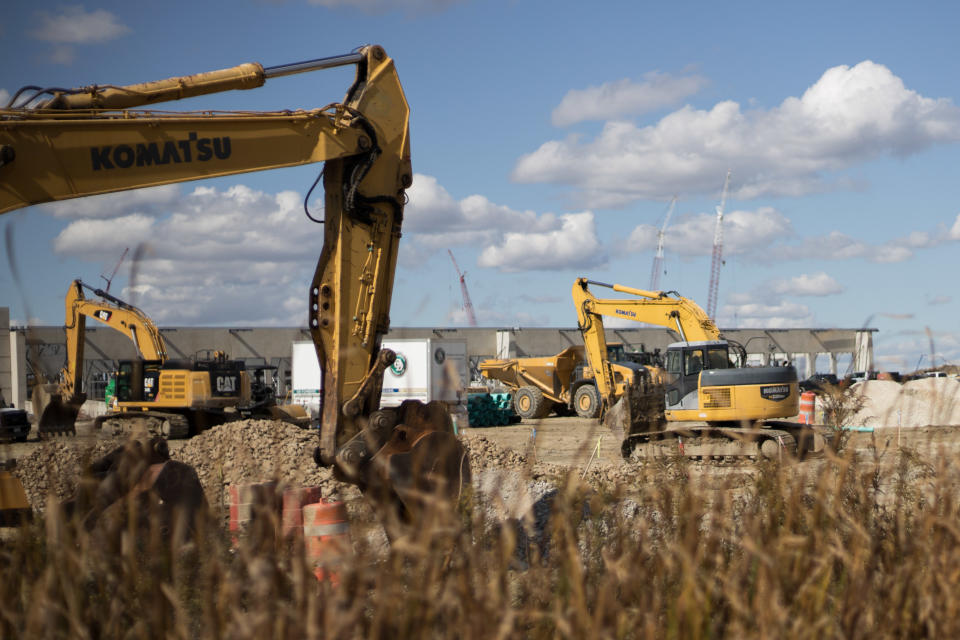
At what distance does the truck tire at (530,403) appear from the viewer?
3438cm

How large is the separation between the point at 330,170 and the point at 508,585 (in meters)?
6.33

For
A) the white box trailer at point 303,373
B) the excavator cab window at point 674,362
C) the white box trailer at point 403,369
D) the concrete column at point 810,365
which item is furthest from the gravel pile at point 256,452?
the concrete column at point 810,365

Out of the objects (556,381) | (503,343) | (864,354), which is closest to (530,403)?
(556,381)

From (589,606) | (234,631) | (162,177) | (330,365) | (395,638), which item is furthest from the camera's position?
(330,365)

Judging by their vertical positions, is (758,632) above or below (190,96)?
below

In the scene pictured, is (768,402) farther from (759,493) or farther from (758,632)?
(758,632)

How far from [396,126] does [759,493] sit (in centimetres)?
576

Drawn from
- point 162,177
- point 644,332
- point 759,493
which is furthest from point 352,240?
point 644,332

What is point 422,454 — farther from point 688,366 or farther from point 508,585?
point 688,366

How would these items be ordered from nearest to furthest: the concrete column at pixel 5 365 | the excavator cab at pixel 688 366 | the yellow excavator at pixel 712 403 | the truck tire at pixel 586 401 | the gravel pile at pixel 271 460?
the gravel pile at pixel 271 460, the yellow excavator at pixel 712 403, the excavator cab at pixel 688 366, the truck tire at pixel 586 401, the concrete column at pixel 5 365

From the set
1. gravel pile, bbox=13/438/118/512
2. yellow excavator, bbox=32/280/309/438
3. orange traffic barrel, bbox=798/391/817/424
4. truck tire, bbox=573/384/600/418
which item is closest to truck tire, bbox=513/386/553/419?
truck tire, bbox=573/384/600/418

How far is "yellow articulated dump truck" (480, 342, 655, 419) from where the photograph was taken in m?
33.0

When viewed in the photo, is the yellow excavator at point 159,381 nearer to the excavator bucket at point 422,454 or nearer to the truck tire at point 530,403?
the truck tire at point 530,403

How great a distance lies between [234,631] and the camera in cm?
277
